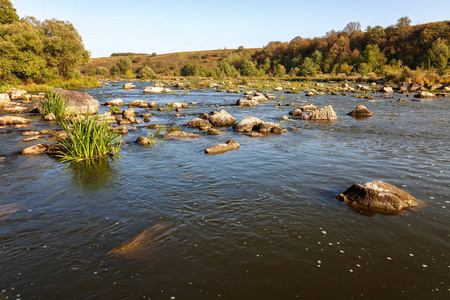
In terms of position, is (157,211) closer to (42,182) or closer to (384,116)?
(42,182)

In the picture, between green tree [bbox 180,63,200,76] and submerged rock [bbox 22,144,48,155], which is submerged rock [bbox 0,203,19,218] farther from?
green tree [bbox 180,63,200,76]

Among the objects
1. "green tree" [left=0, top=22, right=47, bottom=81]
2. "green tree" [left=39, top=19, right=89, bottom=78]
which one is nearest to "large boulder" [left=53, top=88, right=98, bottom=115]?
"green tree" [left=0, top=22, right=47, bottom=81]

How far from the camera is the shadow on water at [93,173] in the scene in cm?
857

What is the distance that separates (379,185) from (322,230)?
267 cm

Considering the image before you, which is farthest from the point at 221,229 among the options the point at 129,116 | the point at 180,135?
the point at 129,116

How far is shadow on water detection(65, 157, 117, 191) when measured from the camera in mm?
8570

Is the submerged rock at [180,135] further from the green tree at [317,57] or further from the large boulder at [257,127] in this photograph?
the green tree at [317,57]

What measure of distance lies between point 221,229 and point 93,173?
612 centimetres

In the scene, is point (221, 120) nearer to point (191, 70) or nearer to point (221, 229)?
point (221, 229)

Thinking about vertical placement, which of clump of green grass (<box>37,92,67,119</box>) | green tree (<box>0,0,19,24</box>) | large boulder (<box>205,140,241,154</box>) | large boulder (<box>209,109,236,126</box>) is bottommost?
large boulder (<box>205,140,241,154</box>)

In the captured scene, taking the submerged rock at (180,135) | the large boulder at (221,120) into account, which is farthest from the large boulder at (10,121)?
the large boulder at (221,120)

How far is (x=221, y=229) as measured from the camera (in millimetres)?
6105

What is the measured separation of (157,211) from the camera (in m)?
6.85

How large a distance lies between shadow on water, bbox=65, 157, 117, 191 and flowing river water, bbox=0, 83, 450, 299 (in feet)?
0.14
